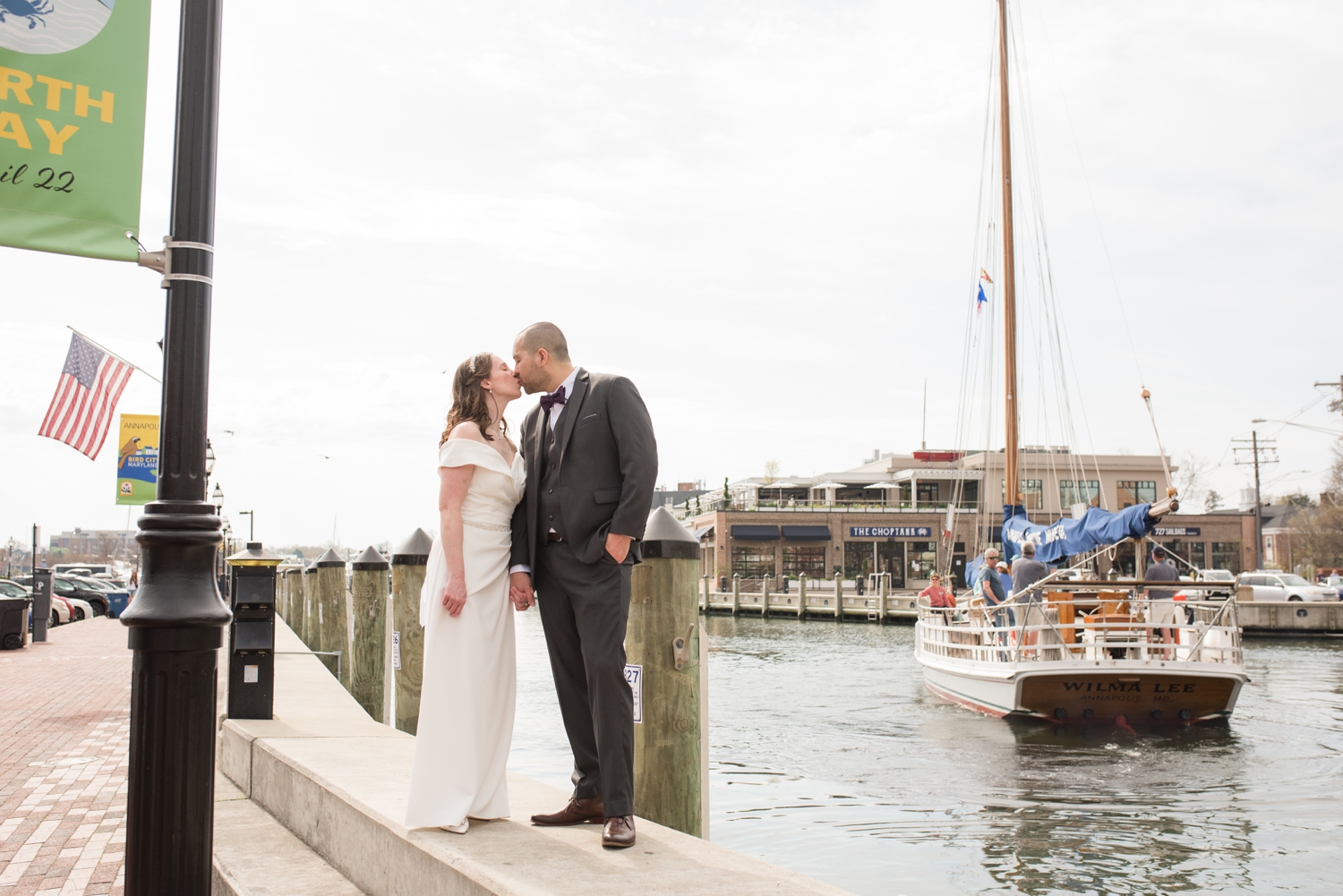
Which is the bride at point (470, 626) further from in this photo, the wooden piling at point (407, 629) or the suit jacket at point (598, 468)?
the wooden piling at point (407, 629)

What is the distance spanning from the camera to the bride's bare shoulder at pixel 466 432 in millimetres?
4035

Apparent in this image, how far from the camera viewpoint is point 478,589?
395 centimetres

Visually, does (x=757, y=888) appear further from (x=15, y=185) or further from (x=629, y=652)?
(x=15, y=185)

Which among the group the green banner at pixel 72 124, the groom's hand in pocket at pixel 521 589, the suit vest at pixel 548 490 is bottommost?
the groom's hand in pocket at pixel 521 589

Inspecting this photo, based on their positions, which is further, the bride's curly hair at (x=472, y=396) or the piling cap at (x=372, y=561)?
the piling cap at (x=372, y=561)

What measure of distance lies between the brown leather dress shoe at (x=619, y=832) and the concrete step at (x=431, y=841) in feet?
0.13

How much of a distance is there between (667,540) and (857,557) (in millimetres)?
66360

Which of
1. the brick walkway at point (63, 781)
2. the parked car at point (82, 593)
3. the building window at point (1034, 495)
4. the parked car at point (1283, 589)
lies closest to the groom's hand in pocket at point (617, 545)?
the brick walkway at point (63, 781)

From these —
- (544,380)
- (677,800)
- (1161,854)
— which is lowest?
(1161,854)

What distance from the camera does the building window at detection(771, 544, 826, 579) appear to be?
2692 inches

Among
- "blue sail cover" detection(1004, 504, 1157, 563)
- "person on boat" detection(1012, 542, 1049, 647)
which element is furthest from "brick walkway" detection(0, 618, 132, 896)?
"blue sail cover" detection(1004, 504, 1157, 563)

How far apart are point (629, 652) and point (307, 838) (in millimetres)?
1744

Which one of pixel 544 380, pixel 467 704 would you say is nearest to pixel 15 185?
pixel 544 380

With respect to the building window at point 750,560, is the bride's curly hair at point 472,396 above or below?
above
